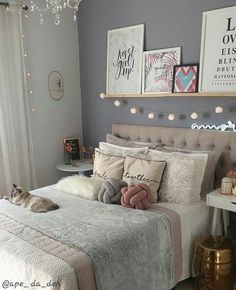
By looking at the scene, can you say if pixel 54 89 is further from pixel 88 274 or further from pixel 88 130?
pixel 88 274

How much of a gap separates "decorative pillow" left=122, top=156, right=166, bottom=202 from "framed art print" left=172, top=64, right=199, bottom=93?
73 cm

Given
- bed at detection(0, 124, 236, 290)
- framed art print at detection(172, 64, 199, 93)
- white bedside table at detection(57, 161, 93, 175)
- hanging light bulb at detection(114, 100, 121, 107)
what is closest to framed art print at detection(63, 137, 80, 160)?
white bedside table at detection(57, 161, 93, 175)

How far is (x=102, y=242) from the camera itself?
5.99ft

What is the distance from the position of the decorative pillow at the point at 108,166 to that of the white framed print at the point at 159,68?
796 mm

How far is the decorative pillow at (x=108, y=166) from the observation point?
2.75 metres

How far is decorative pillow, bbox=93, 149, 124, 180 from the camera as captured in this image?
2.75m

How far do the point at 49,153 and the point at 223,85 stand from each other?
2082 mm

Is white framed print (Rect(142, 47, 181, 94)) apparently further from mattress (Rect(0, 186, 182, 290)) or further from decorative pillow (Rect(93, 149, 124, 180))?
mattress (Rect(0, 186, 182, 290))

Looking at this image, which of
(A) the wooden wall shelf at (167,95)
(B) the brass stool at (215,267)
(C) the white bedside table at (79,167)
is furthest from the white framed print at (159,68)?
(B) the brass stool at (215,267)

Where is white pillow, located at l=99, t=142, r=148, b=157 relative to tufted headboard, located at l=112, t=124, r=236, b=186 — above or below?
below

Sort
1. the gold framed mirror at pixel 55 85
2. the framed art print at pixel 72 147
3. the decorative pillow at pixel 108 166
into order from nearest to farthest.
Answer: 1. the decorative pillow at pixel 108 166
2. the gold framed mirror at pixel 55 85
3. the framed art print at pixel 72 147

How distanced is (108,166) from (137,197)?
1.93 feet

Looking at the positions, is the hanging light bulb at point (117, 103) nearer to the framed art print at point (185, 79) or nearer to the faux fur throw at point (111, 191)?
the framed art print at point (185, 79)

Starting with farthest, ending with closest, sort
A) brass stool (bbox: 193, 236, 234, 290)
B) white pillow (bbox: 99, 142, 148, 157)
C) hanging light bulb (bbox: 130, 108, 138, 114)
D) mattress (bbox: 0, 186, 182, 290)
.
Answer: hanging light bulb (bbox: 130, 108, 138, 114) → white pillow (bbox: 99, 142, 148, 157) → brass stool (bbox: 193, 236, 234, 290) → mattress (bbox: 0, 186, 182, 290)
